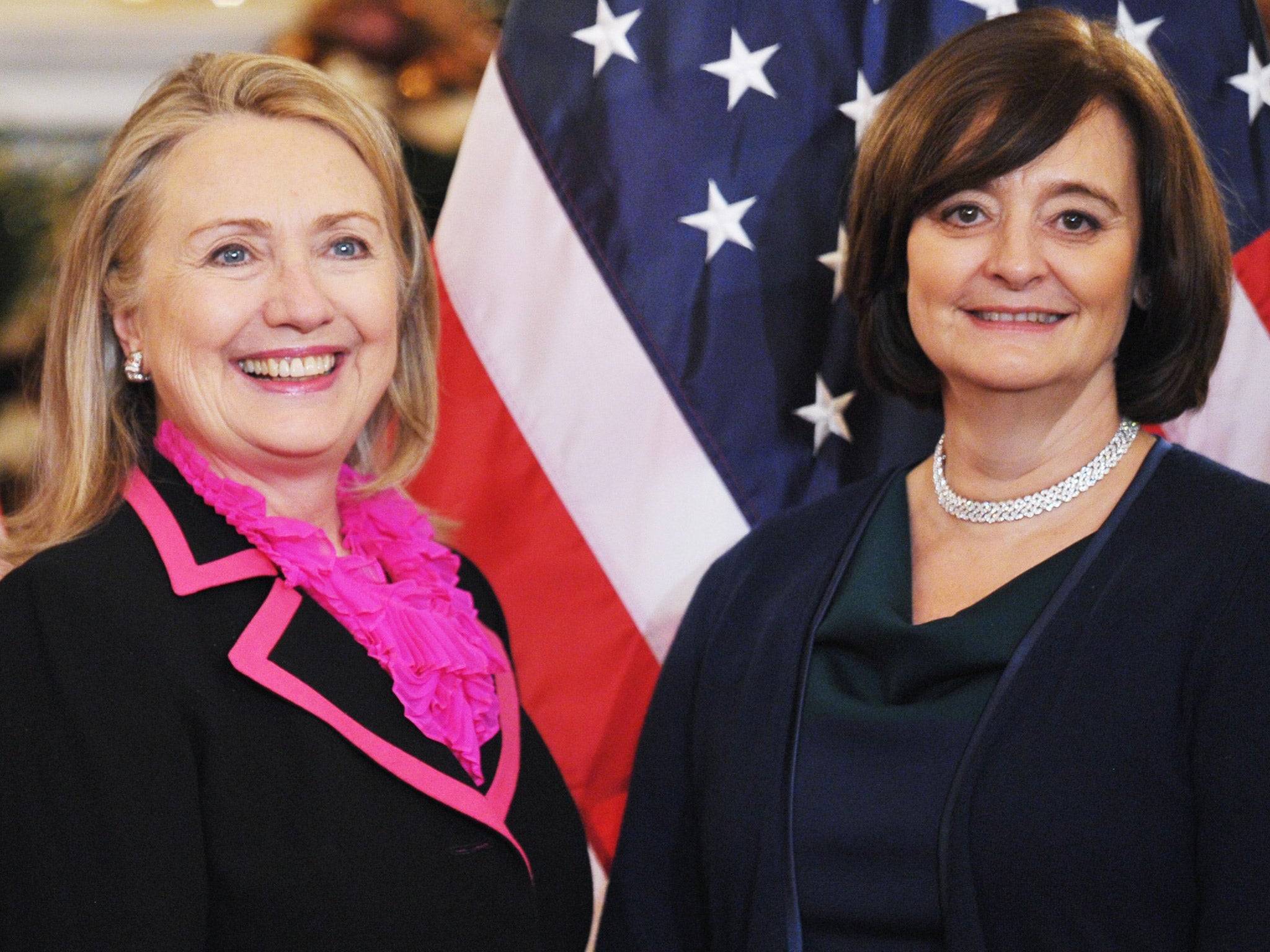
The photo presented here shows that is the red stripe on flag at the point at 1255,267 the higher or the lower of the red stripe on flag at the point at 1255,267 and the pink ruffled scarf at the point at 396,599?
the lower

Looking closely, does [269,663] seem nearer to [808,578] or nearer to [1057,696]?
[808,578]

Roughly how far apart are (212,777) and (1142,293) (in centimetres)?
132

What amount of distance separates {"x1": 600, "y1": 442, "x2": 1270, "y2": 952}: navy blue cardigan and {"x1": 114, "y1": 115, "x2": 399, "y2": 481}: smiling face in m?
0.74

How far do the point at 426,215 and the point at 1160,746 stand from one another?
71.9 inches

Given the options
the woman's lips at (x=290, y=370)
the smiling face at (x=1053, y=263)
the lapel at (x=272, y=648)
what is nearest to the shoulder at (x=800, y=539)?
the smiling face at (x=1053, y=263)

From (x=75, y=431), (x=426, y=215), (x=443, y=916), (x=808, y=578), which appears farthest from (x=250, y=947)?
(x=426, y=215)

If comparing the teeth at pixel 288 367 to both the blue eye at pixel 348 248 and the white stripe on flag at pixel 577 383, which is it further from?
the white stripe on flag at pixel 577 383

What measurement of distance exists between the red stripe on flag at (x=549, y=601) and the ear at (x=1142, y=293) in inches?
38.4

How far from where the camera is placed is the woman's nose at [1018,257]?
5.56ft

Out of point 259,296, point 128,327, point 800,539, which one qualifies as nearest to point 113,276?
point 128,327

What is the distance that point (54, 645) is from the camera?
1.43 metres

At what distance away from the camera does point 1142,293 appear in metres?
1.80

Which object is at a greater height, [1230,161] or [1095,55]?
[1095,55]

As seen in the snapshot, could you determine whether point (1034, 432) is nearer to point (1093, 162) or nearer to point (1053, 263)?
point (1053, 263)
